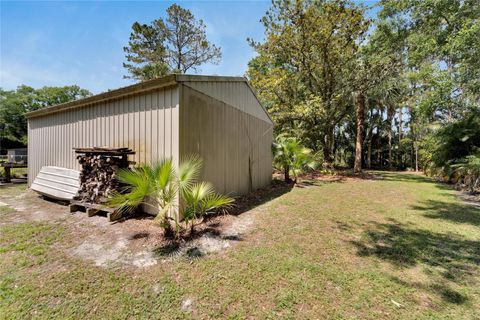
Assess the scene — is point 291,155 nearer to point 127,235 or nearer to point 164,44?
point 127,235

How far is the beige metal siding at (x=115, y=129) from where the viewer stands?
4.24m

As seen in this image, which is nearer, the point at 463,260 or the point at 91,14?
the point at 463,260

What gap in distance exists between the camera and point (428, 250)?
131 inches

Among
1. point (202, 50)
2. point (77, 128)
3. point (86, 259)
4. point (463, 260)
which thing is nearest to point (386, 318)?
point (463, 260)

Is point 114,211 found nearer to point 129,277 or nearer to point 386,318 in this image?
point 129,277

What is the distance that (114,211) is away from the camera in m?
4.23

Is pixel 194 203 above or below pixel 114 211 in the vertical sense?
above

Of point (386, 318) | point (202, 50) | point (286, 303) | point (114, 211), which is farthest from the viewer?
point (202, 50)

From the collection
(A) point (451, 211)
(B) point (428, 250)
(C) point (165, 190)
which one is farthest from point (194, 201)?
(A) point (451, 211)

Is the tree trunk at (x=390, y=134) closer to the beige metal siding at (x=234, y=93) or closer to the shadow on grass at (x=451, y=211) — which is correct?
the shadow on grass at (x=451, y=211)

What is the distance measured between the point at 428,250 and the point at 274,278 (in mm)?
2635

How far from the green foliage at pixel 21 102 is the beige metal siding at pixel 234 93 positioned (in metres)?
31.8

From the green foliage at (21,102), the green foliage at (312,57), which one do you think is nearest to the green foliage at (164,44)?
the green foliage at (312,57)

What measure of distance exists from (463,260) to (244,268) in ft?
10.2
